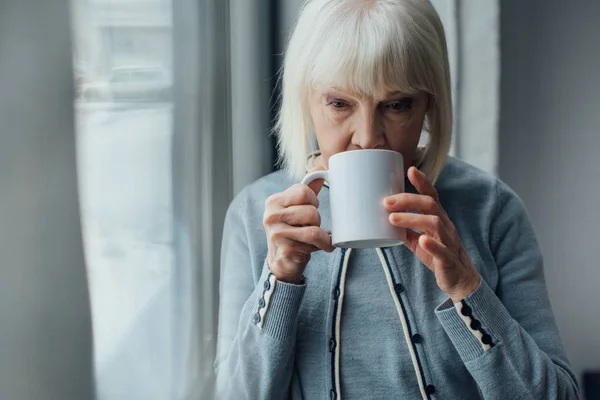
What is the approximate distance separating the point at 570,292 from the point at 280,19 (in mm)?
961

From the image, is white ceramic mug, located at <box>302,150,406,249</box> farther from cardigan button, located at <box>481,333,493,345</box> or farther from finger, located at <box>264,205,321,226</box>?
cardigan button, located at <box>481,333,493,345</box>

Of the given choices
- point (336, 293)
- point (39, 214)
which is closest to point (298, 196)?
point (336, 293)

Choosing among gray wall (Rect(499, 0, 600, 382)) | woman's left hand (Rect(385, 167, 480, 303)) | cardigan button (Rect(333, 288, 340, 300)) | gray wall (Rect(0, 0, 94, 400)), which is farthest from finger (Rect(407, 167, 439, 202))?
gray wall (Rect(499, 0, 600, 382))

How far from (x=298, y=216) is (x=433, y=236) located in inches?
5.9

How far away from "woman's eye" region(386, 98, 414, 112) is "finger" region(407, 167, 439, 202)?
0.11 metres

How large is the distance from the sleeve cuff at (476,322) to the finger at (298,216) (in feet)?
0.67

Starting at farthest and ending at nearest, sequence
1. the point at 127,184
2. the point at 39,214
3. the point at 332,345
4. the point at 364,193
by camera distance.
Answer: the point at 332,345
the point at 364,193
the point at 127,184
the point at 39,214

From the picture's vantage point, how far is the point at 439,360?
80cm

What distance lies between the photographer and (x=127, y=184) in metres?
0.49

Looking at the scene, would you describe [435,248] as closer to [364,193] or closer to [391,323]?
[364,193]

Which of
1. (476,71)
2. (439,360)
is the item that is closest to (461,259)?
(439,360)

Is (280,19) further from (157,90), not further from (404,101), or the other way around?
(157,90)

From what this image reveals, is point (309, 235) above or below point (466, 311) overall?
above

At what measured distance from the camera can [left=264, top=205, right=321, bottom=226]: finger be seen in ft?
2.14
